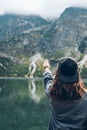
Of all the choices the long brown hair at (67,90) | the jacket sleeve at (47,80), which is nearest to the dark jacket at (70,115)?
the long brown hair at (67,90)

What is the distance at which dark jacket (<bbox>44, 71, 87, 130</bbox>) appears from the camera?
7.77m

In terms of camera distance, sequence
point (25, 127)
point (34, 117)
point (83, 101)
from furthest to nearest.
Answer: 1. point (34, 117)
2. point (25, 127)
3. point (83, 101)

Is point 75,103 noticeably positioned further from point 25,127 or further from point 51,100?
point 25,127

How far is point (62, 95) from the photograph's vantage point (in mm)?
7961

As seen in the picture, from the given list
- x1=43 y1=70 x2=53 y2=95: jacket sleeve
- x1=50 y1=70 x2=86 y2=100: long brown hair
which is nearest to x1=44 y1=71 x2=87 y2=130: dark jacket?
x1=50 y1=70 x2=86 y2=100: long brown hair

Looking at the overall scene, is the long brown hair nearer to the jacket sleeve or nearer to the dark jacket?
the dark jacket

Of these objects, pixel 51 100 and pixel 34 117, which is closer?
pixel 51 100

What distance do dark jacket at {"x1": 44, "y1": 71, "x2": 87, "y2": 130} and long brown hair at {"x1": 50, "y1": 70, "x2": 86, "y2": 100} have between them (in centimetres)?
10

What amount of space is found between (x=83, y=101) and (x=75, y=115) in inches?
12.4

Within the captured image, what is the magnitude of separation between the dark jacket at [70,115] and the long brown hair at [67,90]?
10cm

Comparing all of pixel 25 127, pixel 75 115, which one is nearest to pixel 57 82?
pixel 75 115

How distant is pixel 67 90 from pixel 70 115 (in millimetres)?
483

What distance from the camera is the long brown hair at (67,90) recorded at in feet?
25.7

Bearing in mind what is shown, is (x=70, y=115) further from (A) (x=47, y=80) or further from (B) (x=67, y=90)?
(A) (x=47, y=80)
